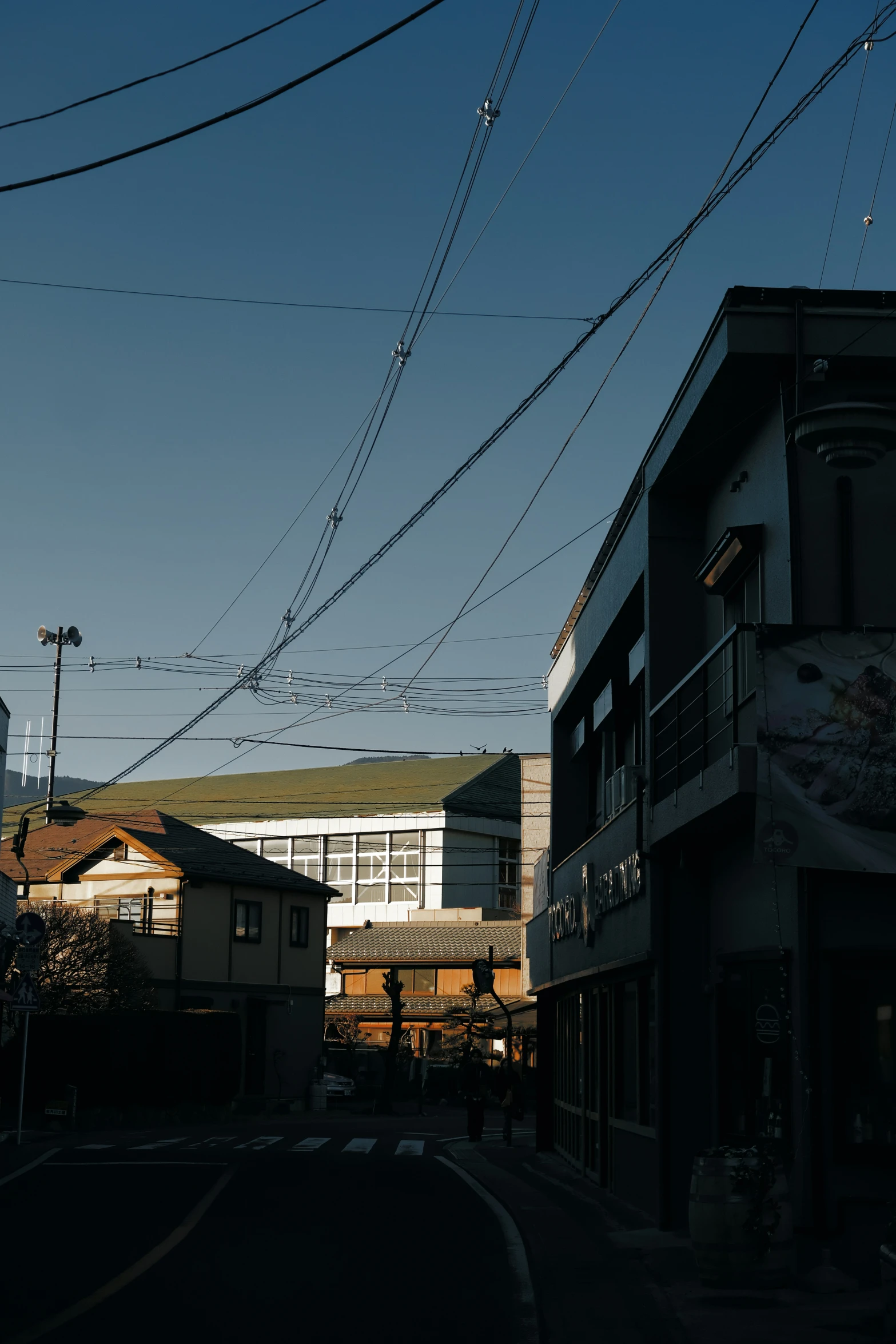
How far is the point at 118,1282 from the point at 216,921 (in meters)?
38.5

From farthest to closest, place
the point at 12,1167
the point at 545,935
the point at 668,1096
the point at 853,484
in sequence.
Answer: the point at 545,935 → the point at 12,1167 → the point at 668,1096 → the point at 853,484

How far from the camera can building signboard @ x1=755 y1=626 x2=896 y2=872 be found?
10.2m

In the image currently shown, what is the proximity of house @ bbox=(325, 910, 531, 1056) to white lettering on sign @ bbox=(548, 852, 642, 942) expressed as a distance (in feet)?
122

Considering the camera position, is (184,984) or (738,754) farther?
(184,984)

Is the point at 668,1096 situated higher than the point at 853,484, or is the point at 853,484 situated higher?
the point at 853,484

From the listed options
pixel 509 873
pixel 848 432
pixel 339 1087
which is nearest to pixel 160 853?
pixel 339 1087

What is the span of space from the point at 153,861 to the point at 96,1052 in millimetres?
12717

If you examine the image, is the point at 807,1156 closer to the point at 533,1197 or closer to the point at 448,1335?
the point at 448,1335

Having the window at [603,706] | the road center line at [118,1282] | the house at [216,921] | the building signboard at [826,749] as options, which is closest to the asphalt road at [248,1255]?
the road center line at [118,1282]

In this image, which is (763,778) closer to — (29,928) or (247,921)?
(29,928)

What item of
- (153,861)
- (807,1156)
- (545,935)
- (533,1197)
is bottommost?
(533,1197)

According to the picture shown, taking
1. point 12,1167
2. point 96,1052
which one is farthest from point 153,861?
point 12,1167

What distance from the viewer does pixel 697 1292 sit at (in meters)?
10.0

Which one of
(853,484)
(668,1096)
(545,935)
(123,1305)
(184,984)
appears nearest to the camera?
(123,1305)
